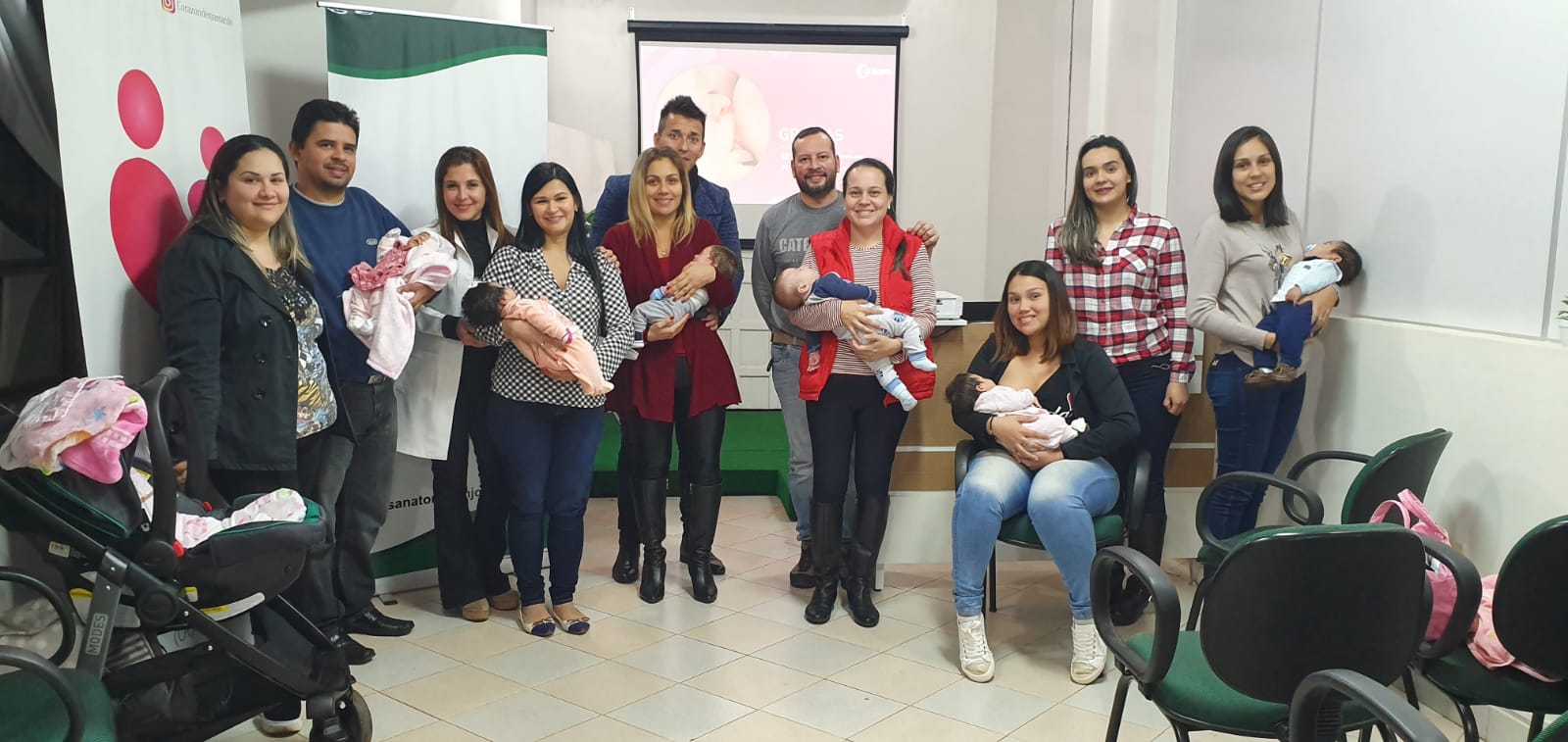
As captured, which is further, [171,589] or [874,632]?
[874,632]

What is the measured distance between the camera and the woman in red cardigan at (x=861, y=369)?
136 inches

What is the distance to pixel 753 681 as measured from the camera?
3168 mm

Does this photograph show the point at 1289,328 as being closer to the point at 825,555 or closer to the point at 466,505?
the point at 825,555

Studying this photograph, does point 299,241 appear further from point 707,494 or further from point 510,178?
point 707,494

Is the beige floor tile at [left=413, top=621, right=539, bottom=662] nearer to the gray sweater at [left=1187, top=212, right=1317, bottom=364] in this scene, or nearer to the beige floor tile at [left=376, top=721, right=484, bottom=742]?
the beige floor tile at [left=376, top=721, right=484, bottom=742]

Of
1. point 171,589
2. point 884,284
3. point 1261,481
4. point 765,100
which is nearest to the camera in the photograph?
point 171,589

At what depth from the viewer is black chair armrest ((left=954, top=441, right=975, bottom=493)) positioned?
131 inches

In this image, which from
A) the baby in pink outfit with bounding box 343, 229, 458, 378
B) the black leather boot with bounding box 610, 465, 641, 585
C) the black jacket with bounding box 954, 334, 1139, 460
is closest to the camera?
the baby in pink outfit with bounding box 343, 229, 458, 378

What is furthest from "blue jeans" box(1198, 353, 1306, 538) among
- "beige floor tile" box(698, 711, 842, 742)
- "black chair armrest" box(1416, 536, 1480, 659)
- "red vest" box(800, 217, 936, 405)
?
"beige floor tile" box(698, 711, 842, 742)

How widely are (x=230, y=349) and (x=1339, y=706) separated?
257 cm

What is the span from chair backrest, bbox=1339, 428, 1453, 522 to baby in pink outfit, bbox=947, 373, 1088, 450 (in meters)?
0.82

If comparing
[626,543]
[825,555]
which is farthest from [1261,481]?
[626,543]

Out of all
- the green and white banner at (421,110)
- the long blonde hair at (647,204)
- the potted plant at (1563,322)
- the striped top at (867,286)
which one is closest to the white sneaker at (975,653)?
the striped top at (867,286)

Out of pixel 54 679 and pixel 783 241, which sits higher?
pixel 783 241
